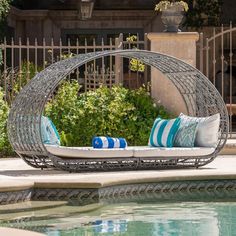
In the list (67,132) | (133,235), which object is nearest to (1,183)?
(133,235)

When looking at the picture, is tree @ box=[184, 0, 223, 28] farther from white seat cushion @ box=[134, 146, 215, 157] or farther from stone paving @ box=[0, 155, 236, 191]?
white seat cushion @ box=[134, 146, 215, 157]

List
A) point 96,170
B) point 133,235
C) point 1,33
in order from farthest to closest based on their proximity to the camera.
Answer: point 1,33 < point 96,170 < point 133,235

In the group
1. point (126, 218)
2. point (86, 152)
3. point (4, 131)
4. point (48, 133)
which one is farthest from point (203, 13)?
point (126, 218)

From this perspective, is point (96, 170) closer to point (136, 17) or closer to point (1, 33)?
point (1, 33)

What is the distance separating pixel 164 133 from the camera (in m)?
13.9

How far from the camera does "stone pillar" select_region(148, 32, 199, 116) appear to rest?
54.5 ft

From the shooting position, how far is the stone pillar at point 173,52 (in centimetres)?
1661

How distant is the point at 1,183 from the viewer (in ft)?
34.8

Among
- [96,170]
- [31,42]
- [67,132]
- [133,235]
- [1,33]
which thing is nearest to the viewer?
[133,235]

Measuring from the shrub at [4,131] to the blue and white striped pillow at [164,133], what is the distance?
276cm

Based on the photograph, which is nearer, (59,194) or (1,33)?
(59,194)

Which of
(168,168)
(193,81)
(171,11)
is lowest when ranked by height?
(168,168)

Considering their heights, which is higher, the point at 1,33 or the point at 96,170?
the point at 1,33

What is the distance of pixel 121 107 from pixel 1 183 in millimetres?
5610
